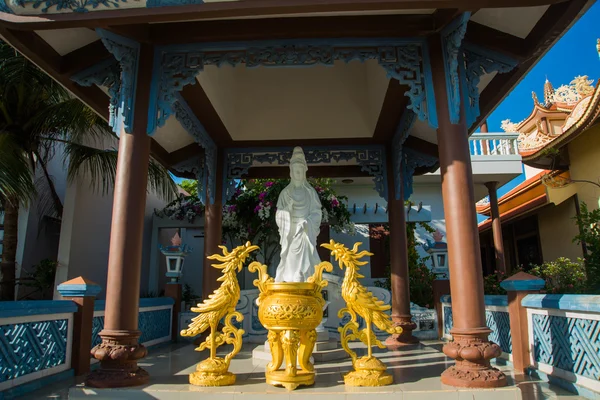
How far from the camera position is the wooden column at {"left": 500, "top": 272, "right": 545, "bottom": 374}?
5031mm

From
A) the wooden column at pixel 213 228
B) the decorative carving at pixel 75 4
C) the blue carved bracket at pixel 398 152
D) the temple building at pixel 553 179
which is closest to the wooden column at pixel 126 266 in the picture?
the decorative carving at pixel 75 4

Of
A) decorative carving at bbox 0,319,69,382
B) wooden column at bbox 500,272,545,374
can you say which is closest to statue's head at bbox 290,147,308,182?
wooden column at bbox 500,272,545,374

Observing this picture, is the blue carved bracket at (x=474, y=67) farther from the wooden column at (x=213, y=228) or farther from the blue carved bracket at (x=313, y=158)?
the wooden column at (x=213, y=228)

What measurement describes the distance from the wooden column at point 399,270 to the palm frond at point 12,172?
19.9 feet

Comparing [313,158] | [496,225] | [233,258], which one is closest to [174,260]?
[313,158]

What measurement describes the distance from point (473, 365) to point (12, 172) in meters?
7.05

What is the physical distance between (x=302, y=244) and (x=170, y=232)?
9.44 meters

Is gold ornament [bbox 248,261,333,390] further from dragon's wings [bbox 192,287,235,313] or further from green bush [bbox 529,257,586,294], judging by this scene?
green bush [bbox 529,257,586,294]

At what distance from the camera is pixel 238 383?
422 cm

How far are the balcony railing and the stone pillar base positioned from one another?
9184 millimetres

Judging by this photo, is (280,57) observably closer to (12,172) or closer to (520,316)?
(520,316)

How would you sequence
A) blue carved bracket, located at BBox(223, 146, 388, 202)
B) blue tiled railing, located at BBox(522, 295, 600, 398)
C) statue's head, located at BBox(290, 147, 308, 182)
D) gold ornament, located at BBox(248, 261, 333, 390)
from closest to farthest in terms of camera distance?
blue tiled railing, located at BBox(522, 295, 600, 398)
gold ornament, located at BBox(248, 261, 333, 390)
statue's head, located at BBox(290, 147, 308, 182)
blue carved bracket, located at BBox(223, 146, 388, 202)

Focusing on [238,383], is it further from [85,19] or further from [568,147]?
[568,147]

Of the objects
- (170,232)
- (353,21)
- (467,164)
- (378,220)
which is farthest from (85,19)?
(170,232)
